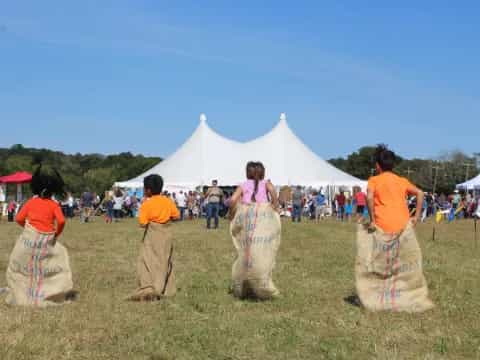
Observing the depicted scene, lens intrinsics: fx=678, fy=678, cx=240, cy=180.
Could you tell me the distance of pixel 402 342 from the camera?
5.61 metres

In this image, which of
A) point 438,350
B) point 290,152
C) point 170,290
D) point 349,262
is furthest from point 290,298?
point 290,152

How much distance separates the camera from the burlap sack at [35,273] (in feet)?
24.0

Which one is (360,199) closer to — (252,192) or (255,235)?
(252,192)

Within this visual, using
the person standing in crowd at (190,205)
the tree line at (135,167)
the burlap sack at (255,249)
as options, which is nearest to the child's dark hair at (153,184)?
the burlap sack at (255,249)

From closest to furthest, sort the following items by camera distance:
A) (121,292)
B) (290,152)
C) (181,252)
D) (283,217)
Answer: (121,292) → (181,252) → (283,217) → (290,152)

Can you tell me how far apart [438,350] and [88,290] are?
15.6 ft

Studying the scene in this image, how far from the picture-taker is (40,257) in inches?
291

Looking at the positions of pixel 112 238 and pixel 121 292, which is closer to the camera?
pixel 121 292

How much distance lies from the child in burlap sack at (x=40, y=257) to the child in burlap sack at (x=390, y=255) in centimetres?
328

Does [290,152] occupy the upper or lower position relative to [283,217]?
upper

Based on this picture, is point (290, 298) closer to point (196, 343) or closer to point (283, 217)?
point (196, 343)

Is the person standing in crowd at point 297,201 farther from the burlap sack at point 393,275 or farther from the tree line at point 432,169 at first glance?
the tree line at point 432,169

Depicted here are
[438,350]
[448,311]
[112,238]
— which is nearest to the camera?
[438,350]

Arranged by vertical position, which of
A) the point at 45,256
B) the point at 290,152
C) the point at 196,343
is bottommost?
the point at 196,343
